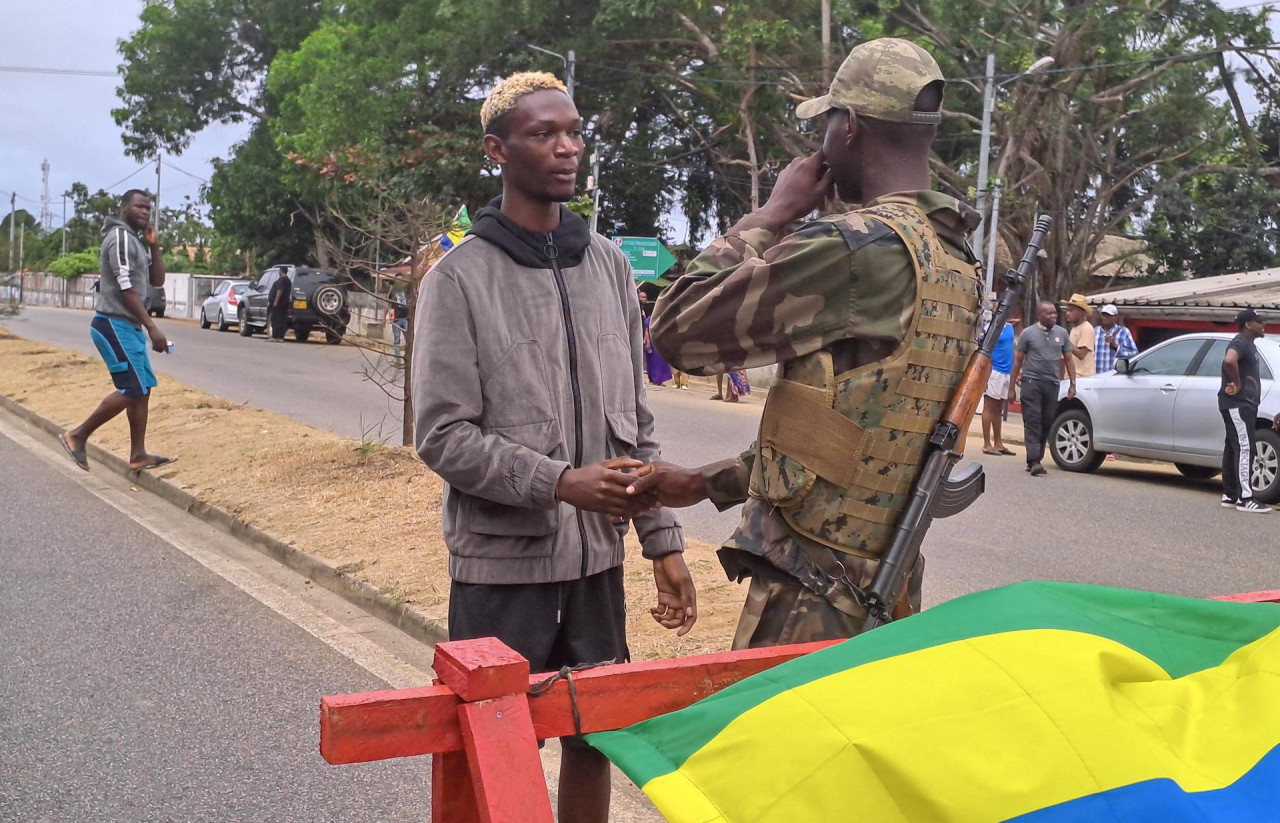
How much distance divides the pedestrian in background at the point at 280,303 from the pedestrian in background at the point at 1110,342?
1991 centimetres

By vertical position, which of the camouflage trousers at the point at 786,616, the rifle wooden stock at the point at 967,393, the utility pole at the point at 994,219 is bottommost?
the camouflage trousers at the point at 786,616

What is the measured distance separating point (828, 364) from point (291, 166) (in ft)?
124

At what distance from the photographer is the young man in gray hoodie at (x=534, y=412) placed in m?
2.53

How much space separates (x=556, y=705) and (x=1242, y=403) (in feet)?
32.1

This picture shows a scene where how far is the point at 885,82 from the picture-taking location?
2172mm

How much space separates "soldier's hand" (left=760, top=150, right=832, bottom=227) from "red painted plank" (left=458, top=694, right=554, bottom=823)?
1.03 meters

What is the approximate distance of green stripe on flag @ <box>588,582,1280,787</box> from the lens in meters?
1.66

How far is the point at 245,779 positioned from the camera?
3.92 m

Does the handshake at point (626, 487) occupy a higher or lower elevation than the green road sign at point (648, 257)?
lower

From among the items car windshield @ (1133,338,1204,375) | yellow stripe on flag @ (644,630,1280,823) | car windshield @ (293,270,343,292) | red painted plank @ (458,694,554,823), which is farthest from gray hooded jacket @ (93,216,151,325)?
car windshield @ (293,270,343,292)

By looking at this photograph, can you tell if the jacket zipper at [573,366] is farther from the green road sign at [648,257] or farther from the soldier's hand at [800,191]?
the green road sign at [648,257]

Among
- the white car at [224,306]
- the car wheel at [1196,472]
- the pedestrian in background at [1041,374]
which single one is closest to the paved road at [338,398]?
the pedestrian in background at [1041,374]

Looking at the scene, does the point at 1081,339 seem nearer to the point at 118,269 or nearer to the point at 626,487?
the point at 118,269

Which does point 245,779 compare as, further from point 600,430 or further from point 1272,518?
point 1272,518
